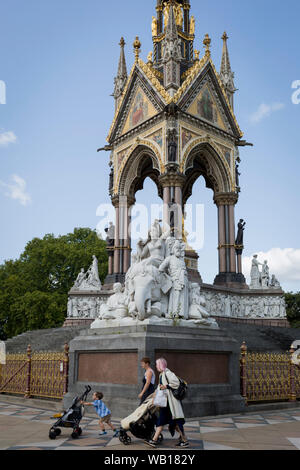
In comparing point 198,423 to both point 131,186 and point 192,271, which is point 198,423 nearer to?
point 192,271

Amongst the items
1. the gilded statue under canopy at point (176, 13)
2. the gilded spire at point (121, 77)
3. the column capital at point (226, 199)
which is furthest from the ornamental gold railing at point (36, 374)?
the gilded statue under canopy at point (176, 13)

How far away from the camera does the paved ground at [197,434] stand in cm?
682

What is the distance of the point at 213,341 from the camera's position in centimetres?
1079

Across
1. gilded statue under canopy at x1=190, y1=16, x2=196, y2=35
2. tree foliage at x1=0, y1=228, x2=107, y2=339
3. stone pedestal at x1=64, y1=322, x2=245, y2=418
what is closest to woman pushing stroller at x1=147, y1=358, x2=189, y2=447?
stone pedestal at x1=64, y1=322, x2=245, y2=418

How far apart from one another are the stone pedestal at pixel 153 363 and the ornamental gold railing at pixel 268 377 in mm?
628

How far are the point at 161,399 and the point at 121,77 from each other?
3065cm

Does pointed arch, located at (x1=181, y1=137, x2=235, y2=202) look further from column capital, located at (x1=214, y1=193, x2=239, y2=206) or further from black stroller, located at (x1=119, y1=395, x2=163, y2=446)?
black stroller, located at (x1=119, y1=395, x2=163, y2=446)

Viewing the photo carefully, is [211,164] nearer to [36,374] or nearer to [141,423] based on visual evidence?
[36,374]

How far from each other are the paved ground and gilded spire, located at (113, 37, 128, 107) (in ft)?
88.6

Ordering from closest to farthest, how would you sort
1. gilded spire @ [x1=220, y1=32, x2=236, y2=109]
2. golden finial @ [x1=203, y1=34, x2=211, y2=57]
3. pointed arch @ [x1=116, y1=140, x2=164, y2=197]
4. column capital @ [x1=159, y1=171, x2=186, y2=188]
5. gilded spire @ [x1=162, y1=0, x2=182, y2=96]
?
column capital @ [x1=159, y1=171, x2=186, y2=188]
gilded spire @ [x1=162, y1=0, x2=182, y2=96]
pointed arch @ [x1=116, y1=140, x2=164, y2=197]
golden finial @ [x1=203, y1=34, x2=211, y2=57]
gilded spire @ [x1=220, y1=32, x2=236, y2=109]

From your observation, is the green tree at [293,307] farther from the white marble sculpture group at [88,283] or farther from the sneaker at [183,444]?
the sneaker at [183,444]

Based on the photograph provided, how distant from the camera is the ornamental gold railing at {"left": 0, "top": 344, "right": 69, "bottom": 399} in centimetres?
1224

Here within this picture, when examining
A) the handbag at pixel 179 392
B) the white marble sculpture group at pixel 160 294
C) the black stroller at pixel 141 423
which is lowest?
the black stroller at pixel 141 423
